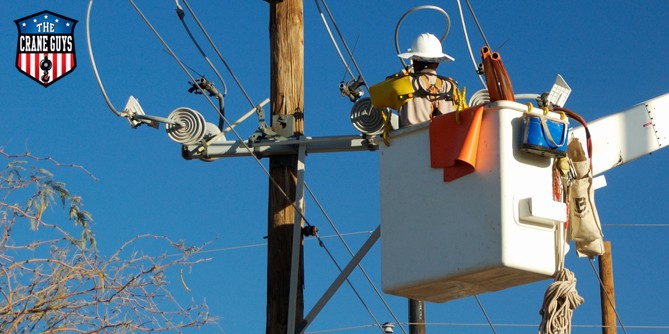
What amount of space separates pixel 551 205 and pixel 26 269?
3335 millimetres

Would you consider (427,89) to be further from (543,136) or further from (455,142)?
(543,136)

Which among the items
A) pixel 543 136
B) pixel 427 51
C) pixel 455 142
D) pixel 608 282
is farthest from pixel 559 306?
pixel 608 282

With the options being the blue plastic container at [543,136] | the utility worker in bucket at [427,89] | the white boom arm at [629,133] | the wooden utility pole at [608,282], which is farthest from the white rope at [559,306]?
the wooden utility pole at [608,282]

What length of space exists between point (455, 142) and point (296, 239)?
3013mm

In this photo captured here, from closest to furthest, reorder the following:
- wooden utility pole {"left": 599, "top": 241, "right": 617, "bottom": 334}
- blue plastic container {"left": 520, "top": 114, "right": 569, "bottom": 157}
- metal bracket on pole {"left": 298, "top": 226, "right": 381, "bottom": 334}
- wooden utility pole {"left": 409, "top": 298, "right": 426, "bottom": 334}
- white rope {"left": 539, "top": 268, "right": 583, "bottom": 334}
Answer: white rope {"left": 539, "top": 268, "right": 583, "bottom": 334}
blue plastic container {"left": 520, "top": 114, "right": 569, "bottom": 157}
metal bracket on pole {"left": 298, "top": 226, "right": 381, "bottom": 334}
wooden utility pole {"left": 409, "top": 298, "right": 426, "bottom": 334}
wooden utility pole {"left": 599, "top": 241, "right": 617, "bottom": 334}

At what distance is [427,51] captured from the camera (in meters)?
11.3

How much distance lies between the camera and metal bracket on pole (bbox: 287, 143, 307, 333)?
13.0 metres

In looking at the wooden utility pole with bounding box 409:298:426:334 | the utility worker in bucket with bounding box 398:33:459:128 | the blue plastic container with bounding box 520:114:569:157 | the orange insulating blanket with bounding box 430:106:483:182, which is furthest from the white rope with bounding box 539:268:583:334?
the wooden utility pole with bounding box 409:298:426:334

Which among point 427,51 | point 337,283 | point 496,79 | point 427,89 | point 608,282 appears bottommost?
point 337,283

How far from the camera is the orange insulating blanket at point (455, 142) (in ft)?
33.9

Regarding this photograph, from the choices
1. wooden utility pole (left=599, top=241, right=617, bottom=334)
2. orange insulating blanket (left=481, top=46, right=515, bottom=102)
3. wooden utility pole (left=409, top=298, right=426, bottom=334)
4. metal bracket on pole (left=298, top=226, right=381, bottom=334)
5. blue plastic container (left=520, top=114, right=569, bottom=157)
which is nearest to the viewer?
blue plastic container (left=520, top=114, right=569, bottom=157)

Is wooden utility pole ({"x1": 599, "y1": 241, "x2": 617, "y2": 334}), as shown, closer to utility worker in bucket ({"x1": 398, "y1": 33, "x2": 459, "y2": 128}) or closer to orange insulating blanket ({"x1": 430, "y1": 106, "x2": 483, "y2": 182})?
utility worker in bucket ({"x1": 398, "y1": 33, "x2": 459, "y2": 128})

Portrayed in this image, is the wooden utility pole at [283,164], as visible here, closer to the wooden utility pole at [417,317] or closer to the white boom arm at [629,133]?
the white boom arm at [629,133]

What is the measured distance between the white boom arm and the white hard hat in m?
1.91
